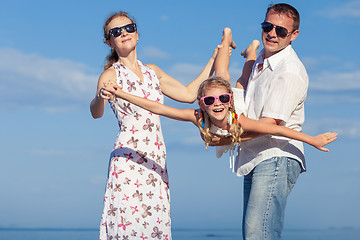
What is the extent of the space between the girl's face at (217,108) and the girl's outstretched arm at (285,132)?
16 cm

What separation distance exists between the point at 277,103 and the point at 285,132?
277 millimetres

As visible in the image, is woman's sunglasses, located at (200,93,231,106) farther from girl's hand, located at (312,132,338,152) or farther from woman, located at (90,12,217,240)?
woman, located at (90,12,217,240)

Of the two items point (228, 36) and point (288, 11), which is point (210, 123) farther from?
point (228, 36)

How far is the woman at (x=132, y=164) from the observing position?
598 cm

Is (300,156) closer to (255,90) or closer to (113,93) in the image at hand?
(255,90)

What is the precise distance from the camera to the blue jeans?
4883 mm

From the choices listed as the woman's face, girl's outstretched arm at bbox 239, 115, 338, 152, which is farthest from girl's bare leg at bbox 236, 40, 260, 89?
the woman's face

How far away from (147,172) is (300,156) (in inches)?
69.4

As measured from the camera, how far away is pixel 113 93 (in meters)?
5.46

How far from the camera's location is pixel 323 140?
491 centimetres

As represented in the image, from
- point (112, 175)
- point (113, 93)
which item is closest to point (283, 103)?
point (113, 93)

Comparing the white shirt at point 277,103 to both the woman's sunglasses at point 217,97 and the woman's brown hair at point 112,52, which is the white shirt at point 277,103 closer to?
the woman's sunglasses at point 217,97

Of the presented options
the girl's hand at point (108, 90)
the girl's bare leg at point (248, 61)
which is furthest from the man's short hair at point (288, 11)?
the girl's hand at point (108, 90)

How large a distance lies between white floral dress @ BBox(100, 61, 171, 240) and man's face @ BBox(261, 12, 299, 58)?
5.07 feet
